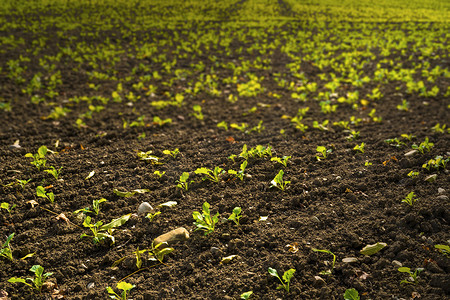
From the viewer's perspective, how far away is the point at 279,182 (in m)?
3.21

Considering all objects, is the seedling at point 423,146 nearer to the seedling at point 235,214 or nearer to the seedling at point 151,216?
the seedling at point 235,214

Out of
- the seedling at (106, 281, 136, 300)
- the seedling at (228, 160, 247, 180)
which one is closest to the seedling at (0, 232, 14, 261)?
the seedling at (106, 281, 136, 300)

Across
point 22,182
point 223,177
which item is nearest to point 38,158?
point 22,182

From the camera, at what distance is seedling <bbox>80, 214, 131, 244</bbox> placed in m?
2.64

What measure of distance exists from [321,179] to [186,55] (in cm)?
759

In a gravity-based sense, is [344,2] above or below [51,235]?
above

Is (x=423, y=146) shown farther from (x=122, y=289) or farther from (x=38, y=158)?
(x=38, y=158)

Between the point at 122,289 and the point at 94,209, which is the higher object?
the point at 94,209

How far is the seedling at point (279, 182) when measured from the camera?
3.14 m

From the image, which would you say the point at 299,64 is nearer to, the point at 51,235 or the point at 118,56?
the point at 118,56

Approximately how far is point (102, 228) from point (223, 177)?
4.49 feet

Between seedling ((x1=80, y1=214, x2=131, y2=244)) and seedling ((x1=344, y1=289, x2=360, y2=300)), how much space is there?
181cm

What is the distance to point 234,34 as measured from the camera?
44.1 feet

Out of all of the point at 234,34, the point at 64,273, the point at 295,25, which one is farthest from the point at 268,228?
the point at 295,25
